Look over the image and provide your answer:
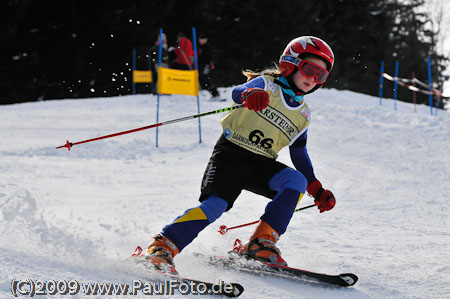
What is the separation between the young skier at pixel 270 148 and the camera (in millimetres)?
3004

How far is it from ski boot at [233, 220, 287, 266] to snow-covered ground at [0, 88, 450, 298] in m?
0.14

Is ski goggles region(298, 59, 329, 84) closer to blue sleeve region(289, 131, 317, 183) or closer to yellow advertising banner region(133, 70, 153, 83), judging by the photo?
blue sleeve region(289, 131, 317, 183)

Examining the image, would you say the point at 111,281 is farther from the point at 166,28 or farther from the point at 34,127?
the point at 166,28

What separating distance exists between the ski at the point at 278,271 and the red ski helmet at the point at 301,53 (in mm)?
1120

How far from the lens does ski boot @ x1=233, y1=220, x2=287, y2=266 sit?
2.91 metres

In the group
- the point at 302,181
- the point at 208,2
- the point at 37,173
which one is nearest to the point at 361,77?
the point at 208,2

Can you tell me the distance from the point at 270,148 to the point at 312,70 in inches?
20.3

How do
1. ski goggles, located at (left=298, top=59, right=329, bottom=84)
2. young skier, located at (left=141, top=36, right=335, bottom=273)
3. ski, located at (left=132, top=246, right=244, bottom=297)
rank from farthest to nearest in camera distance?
ski goggles, located at (left=298, top=59, right=329, bottom=84) → young skier, located at (left=141, top=36, right=335, bottom=273) → ski, located at (left=132, top=246, right=244, bottom=297)

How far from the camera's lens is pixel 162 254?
271 centimetres

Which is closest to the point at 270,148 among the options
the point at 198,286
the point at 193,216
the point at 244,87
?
the point at 244,87

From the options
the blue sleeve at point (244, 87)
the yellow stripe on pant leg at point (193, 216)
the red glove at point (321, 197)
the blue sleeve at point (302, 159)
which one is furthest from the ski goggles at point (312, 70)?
the yellow stripe on pant leg at point (193, 216)

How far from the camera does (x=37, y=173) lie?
6.03m

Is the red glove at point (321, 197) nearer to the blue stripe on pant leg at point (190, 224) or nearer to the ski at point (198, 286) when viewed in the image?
the blue stripe on pant leg at point (190, 224)

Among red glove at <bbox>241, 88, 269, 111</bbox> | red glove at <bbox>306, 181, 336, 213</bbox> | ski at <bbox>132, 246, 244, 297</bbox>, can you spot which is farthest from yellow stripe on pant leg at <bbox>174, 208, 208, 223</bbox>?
red glove at <bbox>306, 181, 336, 213</bbox>
